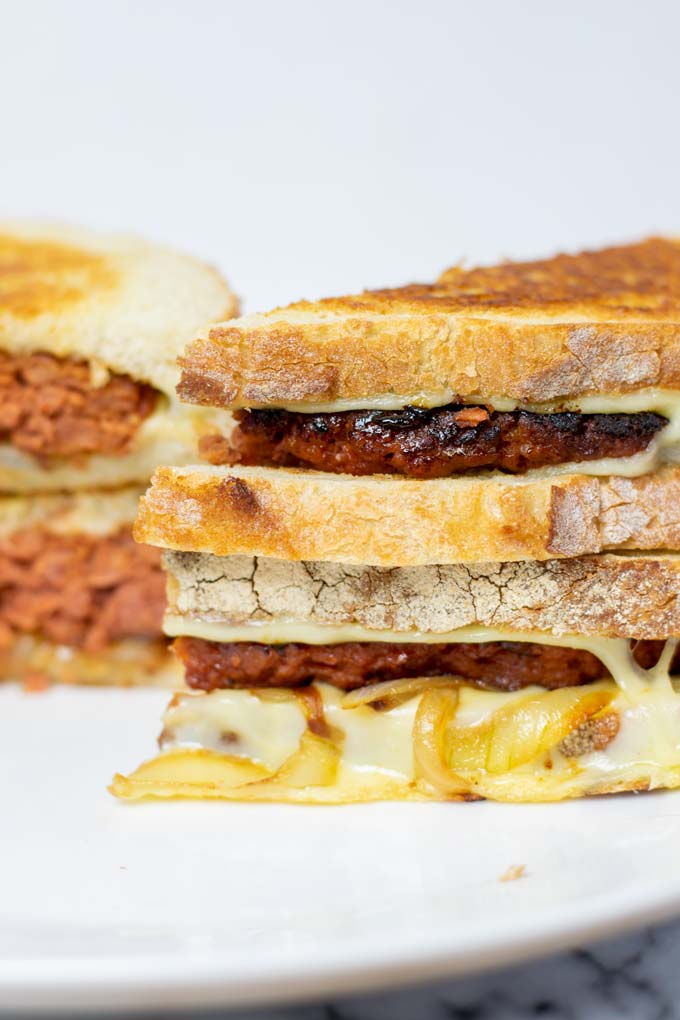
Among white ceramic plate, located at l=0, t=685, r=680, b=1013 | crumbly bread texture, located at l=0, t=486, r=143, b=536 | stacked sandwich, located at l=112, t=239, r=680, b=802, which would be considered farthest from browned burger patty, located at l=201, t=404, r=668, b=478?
crumbly bread texture, located at l=0, t=486, r=143, b=536

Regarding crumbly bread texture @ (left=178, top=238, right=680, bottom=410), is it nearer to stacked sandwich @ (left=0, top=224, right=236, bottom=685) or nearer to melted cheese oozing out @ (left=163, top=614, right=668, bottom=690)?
melted cheese oozing out @ (left=163, top=614, right=668, bottom=690)

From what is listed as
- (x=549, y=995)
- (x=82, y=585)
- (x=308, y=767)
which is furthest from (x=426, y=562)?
(x=82, y=585)

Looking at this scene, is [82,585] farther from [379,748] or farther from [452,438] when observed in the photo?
[452,438]

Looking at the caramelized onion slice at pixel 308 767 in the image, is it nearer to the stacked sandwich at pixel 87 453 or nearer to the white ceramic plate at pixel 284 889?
the white ceramic plate at pixel 284 889

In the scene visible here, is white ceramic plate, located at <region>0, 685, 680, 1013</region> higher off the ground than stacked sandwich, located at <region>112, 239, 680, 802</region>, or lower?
lower

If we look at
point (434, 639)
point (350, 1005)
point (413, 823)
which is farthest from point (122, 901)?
point (434, 639)

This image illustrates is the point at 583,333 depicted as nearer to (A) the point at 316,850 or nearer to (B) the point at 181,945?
(A) the point at 316,850
